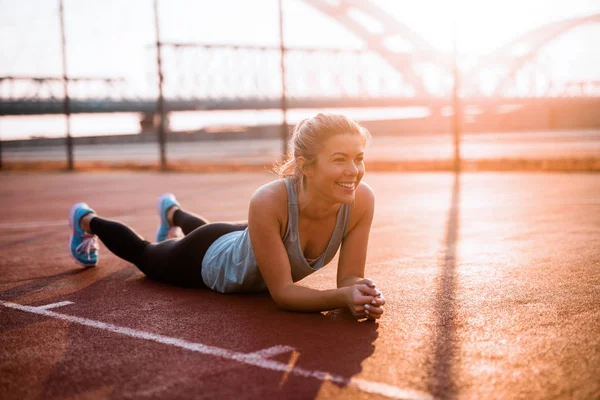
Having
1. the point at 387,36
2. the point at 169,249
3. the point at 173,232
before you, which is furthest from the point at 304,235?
the point at 387,36

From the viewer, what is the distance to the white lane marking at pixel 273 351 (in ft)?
10.4

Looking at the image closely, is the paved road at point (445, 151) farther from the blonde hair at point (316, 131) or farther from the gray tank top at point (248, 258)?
the blonde hair at point (316, 131)

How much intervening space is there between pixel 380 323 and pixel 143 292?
1696mm

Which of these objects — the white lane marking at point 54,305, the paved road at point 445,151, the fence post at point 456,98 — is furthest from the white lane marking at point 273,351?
the paved road at point 445,151

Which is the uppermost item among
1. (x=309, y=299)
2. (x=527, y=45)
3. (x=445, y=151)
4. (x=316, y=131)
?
(x=527, y=45)

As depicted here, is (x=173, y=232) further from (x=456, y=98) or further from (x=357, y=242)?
(x=456, y=98)

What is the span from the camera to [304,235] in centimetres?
398

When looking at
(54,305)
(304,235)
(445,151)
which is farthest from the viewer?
(445,151)

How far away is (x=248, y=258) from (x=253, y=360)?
109 centimetres

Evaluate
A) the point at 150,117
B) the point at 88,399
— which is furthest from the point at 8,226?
the point at 150,117

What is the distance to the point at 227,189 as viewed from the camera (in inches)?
543

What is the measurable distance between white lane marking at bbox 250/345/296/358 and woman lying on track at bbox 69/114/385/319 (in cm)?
46

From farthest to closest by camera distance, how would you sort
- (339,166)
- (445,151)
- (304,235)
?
1. (445,151)
2. (304,235)
3. (339,166)

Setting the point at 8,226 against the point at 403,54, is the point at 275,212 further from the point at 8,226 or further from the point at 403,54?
the point at 403,54
